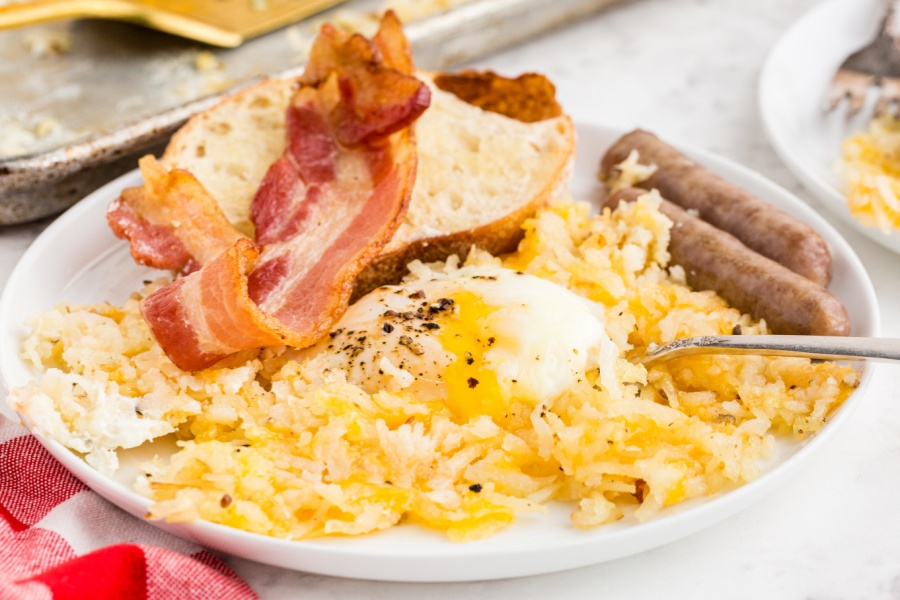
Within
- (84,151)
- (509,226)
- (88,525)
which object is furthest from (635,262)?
(84,151)

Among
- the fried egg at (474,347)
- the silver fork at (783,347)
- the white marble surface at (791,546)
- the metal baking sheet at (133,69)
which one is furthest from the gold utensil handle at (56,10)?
the silver fork at (783,347)

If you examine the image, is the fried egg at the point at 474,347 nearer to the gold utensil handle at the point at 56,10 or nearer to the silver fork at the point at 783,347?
the silver fork at the point at 783,347

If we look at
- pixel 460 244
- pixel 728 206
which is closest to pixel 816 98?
pixel 728 206

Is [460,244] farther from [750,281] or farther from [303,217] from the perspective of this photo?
[750,281]

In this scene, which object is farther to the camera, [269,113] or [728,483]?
[269,113]

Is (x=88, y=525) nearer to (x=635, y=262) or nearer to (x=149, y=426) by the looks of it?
(x=149, y=426)

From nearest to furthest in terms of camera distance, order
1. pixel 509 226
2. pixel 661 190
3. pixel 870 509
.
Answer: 1. pixel 870 509
2. pixel 509 226
3. pixel 661 190

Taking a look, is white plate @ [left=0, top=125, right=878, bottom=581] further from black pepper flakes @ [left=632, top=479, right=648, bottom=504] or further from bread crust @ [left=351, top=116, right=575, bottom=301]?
bread crust @ [left=351, top=116, right=575, bottom=301]

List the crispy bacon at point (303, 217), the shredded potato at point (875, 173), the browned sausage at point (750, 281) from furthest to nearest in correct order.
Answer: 1. the shredded potato at point (875, 173)
2. the browned sausage at point (750, 281)
3. the crispy bacon at point (303, 217)
